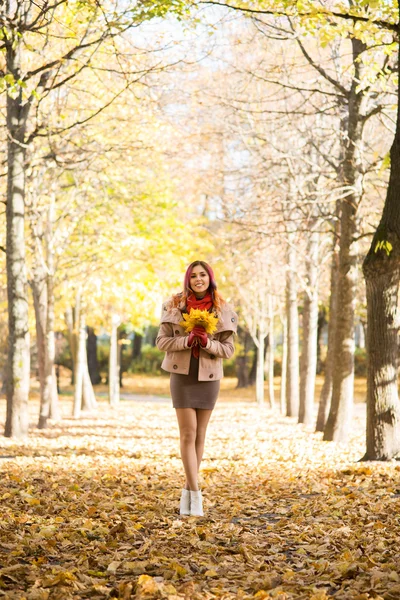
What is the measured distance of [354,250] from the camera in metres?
12.0

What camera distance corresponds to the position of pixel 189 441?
6.11 meters

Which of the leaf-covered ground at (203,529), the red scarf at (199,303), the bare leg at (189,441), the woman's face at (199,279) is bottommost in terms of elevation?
the leaf-covered ground at (203,529)

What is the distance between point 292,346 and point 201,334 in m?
13.5

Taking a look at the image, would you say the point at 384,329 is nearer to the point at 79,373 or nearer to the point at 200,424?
the point at 200,424

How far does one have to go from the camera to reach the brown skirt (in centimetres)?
605

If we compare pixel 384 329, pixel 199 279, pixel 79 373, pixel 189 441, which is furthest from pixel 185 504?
pixel 79 373

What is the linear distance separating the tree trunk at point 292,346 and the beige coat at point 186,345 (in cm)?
1268

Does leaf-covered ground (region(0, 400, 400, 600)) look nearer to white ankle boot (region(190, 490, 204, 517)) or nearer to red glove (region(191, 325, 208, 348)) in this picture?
white ankle boot (region(190, 490, 204, 517))

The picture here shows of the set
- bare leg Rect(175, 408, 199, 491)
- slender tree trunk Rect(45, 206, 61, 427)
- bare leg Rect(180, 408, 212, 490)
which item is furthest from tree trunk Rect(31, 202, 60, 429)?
bare leg Rect(175, 408, 199, 491)

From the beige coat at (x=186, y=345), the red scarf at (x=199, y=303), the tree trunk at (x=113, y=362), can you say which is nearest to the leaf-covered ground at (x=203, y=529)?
the beige coat at (x=186, y=345)

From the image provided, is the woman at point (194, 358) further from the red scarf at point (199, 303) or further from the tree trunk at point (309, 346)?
the tree trunk at point (309, 346)

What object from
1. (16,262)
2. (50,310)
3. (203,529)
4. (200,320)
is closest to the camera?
(203,529)

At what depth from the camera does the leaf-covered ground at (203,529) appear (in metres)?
4.15

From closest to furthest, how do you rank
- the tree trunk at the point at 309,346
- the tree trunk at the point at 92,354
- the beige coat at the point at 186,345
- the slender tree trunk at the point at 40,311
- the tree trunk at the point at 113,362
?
the beige coat at the point at 186,345
the slender tree trunk at the point at 40,311
the tree trunk at the point at 309,346
the tree trunk at the point at 113,362
the tree trunk at the point at 92,354
